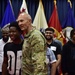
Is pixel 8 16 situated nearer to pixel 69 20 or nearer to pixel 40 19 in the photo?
pixel 40 19

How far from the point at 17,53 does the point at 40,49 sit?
643 mm

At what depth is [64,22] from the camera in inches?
312

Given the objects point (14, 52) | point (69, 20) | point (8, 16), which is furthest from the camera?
point (69, 20)

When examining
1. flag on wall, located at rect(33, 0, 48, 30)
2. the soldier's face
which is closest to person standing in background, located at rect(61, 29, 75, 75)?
the soldier's face

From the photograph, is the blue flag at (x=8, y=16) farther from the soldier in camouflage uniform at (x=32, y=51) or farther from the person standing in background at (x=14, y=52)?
the soldier in camouflage uniform at (x=32, y=51)

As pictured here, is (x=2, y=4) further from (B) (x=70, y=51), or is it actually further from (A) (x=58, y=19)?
(B) (x=70, y=51)

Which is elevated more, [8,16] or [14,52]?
[8,16]

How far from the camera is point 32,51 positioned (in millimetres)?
3057

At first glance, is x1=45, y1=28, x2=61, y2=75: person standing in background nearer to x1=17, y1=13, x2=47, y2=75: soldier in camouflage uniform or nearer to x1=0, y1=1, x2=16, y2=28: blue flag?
x1=17, y1=13, x2=47, y2=75: soldier in camouflage uniform

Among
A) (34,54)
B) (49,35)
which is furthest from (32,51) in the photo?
(49,35)

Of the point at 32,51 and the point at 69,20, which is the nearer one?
the point at 32,51

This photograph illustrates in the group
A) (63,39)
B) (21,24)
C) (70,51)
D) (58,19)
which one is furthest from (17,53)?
(58,19)

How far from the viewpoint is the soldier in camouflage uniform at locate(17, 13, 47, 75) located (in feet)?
9.66

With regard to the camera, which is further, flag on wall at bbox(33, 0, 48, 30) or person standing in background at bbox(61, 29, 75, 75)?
flag on wall at bbox(33, 0, 48, 30)
